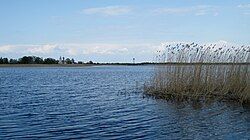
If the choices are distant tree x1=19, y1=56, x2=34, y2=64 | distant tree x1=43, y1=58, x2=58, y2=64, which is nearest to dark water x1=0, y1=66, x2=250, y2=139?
distant tree x1=19, y1=56, x2=34, y2=64

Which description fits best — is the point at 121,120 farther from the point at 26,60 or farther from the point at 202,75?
the point at 26,60

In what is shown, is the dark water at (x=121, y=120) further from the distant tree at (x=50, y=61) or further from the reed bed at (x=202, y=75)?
the distant tree at (x=50, y=61)

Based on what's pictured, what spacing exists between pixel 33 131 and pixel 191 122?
5.31m

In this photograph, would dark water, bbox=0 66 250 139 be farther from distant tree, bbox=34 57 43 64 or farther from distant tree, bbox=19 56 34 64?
distant tree, bbox=34 57 43 64

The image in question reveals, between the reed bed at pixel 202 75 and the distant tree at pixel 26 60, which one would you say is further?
the distant tree at pixel 26 60

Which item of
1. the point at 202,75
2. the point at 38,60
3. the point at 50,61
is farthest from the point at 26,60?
the point at 202,75

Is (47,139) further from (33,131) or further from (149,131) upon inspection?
(149,131)

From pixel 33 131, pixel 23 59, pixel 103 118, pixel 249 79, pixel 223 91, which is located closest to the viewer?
pixel 33 131

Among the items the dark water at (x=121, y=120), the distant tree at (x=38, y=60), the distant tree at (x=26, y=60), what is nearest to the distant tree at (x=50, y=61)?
the distant tree at (x=38, y=60)

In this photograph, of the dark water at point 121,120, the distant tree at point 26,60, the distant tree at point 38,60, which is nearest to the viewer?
the dark water at point 121,120

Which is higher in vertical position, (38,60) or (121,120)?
(38,60)

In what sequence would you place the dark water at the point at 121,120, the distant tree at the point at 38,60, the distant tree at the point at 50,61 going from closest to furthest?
the dark water at the point at 121,120 → the distant tree at the point at 38,60 → the distant tree at the point at 50,61

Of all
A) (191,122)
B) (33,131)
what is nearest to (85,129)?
(33,131)

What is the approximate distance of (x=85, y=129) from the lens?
12.0 metres
